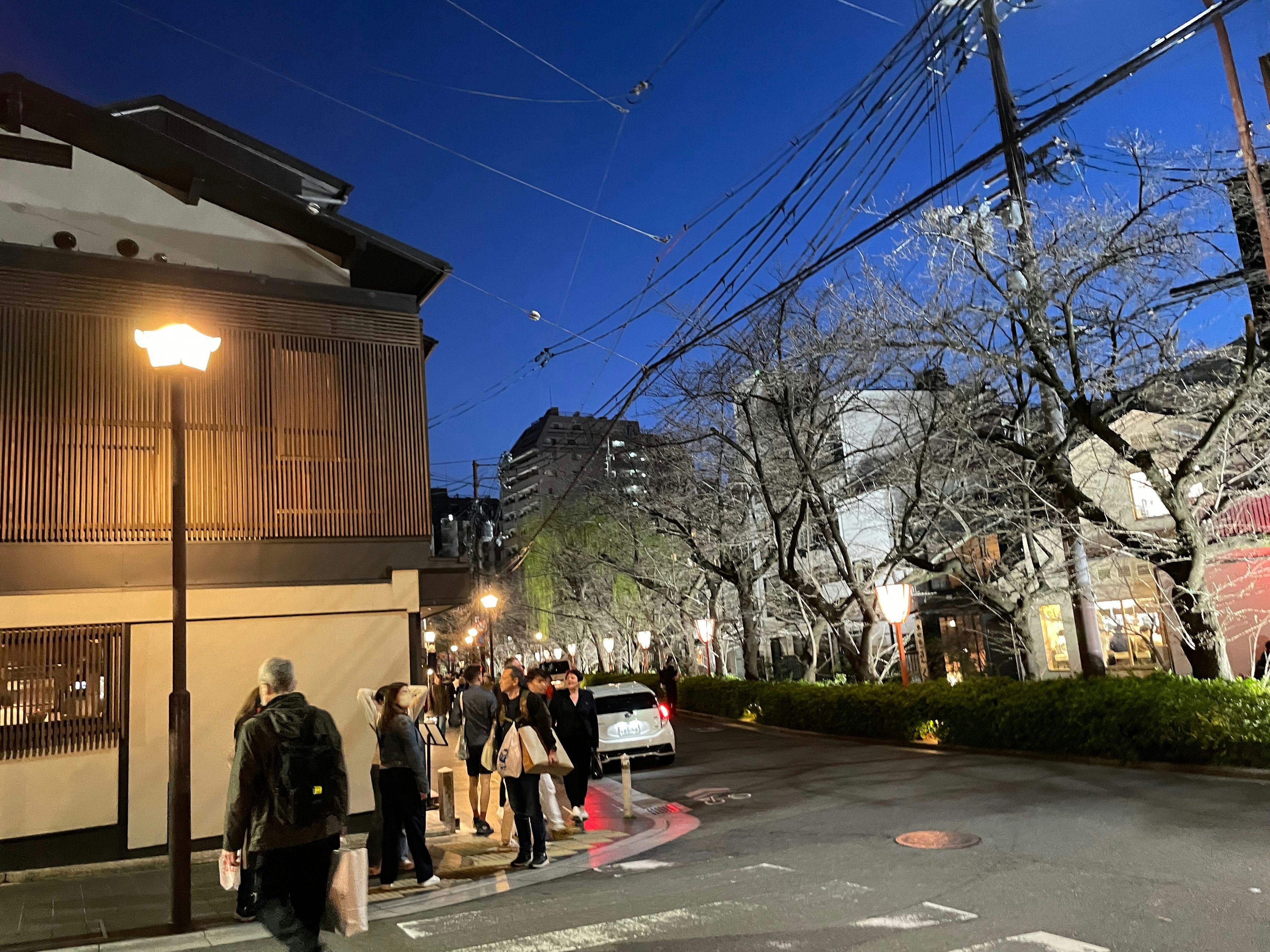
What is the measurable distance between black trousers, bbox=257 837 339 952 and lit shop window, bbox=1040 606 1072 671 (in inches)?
959

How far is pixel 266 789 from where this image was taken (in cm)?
477

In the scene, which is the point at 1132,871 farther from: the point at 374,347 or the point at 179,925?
the point at 374,347

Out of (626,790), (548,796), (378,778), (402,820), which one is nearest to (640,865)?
(548,796)

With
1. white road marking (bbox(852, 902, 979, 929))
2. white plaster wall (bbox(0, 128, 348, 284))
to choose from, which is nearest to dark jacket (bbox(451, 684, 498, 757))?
white plaster wall (bbox(0, 128, 348, 284))

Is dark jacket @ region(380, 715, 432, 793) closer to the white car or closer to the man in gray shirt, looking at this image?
the man in gray shirt

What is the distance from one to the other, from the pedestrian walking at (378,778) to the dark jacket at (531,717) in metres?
0.90

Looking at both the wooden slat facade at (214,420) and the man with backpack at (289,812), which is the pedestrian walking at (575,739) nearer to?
the wooden slat facade at (214,420)

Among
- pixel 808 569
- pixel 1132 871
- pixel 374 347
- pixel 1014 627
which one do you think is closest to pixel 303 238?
pixel 374 347

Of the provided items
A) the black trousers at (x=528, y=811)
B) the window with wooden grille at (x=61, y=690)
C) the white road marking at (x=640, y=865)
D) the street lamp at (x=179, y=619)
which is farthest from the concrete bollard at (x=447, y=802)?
the street lamp at (x=179, y=619)

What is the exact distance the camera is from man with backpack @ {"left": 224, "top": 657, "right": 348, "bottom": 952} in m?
4.66

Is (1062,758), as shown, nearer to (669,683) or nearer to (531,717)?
(531,717)

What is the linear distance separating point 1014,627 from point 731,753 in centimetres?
609

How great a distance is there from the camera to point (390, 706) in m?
8.52

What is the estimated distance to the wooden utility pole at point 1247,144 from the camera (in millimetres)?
10641
